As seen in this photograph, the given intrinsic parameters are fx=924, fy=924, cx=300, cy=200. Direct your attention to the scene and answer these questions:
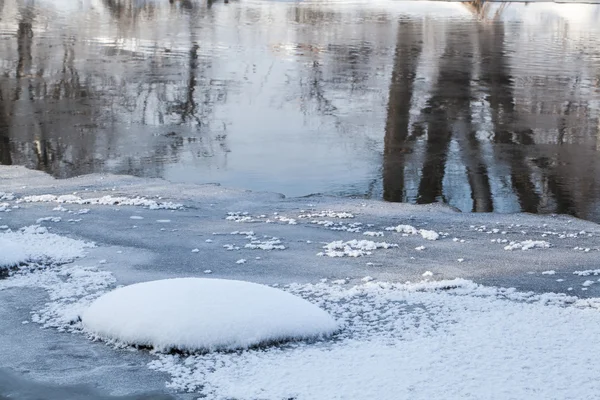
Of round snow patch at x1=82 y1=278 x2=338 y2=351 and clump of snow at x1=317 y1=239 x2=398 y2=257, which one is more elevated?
round snow patch at x1=82 y1=278 x2=338 y2=351

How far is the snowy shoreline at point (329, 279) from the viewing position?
4.06 m

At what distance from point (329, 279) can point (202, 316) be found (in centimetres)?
134

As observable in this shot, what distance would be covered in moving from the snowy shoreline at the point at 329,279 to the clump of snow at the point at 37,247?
0.01 metres

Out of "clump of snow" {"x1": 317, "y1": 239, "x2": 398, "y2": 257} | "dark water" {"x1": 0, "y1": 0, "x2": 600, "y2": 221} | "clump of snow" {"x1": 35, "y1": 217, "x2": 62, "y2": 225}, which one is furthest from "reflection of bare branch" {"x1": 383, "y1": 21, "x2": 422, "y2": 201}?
"clump of snow" {"x1": 35, "y1": 217, "x2": 62, "y2": 225}

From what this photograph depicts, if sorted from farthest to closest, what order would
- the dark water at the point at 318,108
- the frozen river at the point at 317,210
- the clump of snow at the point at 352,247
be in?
the dark water at the point at 318,108 → the clump of snow at the point at 352,247 → the frozen river at the point at 317,210

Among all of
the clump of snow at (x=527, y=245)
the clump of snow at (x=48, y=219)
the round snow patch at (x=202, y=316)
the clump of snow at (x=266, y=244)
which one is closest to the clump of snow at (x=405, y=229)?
the clump of snow at (x=527, y=245)

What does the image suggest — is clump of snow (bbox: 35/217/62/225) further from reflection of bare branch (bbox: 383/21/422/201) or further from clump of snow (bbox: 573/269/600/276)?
clump of snow (bbox: 573/269/600/276)

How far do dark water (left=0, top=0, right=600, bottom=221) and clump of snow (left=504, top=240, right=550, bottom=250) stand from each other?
3.39 ft

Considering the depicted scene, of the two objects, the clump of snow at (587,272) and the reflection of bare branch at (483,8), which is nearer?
the clump of snow at (587,272)

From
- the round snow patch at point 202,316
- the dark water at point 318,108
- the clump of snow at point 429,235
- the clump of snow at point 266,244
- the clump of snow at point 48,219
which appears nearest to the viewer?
the round snow patch at point 202,316

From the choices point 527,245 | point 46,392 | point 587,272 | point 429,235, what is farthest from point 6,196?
point 587,272

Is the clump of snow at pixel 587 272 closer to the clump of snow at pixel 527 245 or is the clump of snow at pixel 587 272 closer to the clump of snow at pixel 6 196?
the clump of snow at pixel 527 245

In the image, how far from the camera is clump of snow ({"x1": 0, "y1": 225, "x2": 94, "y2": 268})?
570 cm

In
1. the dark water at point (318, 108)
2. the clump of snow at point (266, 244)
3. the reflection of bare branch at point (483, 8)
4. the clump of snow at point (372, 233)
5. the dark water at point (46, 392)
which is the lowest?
the dark water at point (46, 392)
